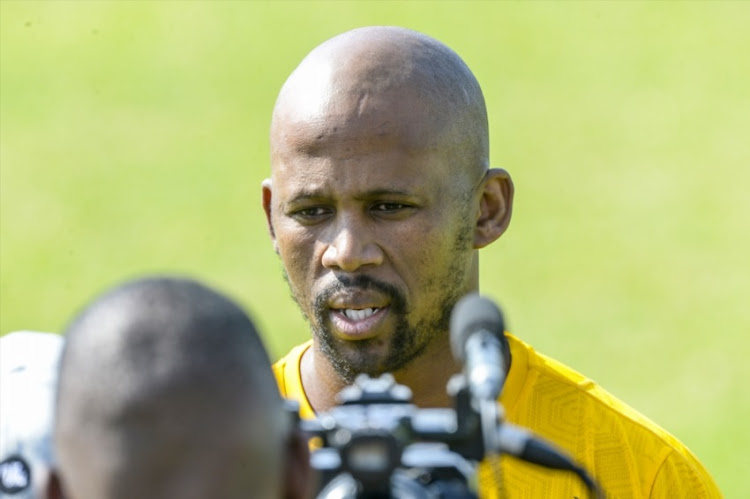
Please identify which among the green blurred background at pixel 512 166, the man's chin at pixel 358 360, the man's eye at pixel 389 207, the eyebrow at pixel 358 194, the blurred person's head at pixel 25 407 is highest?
the eyebrow at pixel 358 194

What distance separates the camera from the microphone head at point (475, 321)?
2906 millimetres

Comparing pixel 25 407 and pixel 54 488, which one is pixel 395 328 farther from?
pixel 54 488

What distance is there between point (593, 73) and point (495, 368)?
11599 millimetres

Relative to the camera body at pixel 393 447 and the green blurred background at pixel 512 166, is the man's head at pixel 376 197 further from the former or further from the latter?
the green blurred background at pixel 512 166

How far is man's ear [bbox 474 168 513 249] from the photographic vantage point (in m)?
4.83

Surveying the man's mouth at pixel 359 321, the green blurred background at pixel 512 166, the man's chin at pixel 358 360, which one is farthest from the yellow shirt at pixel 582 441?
the green blurred background at pixel 512 166

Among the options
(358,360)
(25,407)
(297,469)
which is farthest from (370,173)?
(297,469)

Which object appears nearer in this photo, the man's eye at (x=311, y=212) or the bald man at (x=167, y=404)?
the bald man at (x=167, y=404)

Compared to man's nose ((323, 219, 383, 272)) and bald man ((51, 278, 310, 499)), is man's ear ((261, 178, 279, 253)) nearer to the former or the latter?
man's nose ((323, 219, 383, 272))

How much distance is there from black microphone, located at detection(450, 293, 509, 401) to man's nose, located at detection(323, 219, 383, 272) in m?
1.45

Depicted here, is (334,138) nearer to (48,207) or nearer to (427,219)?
(427,219)

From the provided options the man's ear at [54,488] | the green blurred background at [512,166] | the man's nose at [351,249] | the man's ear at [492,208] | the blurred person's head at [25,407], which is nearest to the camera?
the man's ear at [54,488]

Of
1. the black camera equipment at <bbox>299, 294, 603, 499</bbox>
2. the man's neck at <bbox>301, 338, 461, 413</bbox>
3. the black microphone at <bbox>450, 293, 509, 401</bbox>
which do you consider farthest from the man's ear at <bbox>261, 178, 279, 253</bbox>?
the black camera equipment at <bbox>299, 294, 603, 499</bbox>

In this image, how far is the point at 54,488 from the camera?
257 centimetres
